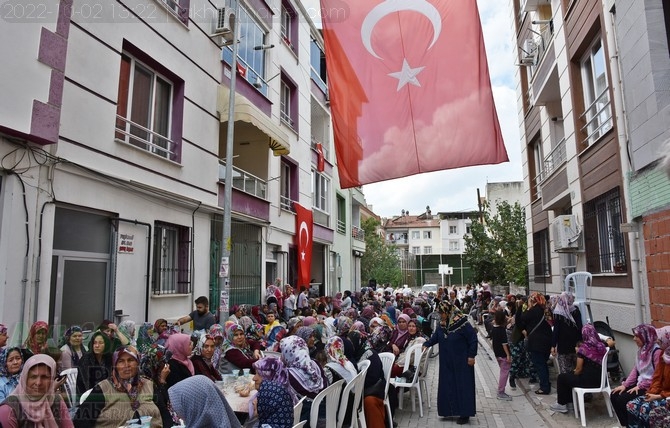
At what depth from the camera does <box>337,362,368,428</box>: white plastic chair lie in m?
5.17

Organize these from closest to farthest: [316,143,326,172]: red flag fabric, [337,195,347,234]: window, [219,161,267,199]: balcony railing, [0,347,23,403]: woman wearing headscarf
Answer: [0,347,23,403]: woman wearing headscarf → [219,161,267,199]: balcony railing → [316,143,326,172]: red flag fabric → [337,195,347,234]: window

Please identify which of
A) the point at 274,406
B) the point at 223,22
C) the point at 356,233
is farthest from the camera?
the point at 356,233

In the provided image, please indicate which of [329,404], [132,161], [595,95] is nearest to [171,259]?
[132,161]

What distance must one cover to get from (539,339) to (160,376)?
252 inches

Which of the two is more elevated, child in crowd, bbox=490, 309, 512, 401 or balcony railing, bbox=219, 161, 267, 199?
balcony railing, bbox=219, 161, 267, 199

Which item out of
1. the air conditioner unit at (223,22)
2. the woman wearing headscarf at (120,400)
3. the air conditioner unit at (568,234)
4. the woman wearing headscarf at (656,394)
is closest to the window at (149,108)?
the air conditioner unit at (223,22)

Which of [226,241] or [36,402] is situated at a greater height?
[226,241]

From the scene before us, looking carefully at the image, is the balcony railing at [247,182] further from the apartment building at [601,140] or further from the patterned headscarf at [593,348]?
the patterned headscarf at [593,348]

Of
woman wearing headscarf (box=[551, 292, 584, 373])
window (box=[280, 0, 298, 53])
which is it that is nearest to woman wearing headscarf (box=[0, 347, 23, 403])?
woman wearing headscarf (box=[551, 292, 584, 373])

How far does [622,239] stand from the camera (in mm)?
8914

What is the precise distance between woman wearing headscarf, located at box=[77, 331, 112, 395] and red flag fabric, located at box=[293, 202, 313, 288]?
1021cm

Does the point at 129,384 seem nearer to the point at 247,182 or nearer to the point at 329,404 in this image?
the point at 329,404

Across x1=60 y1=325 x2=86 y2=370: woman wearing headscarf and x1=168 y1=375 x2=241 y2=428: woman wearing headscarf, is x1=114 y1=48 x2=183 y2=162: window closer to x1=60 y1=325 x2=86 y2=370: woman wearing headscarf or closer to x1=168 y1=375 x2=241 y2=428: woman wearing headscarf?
x1=60 y1=325 x2=86 y2=370: woman wearing headscarf

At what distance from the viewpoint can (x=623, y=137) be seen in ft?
27.7
